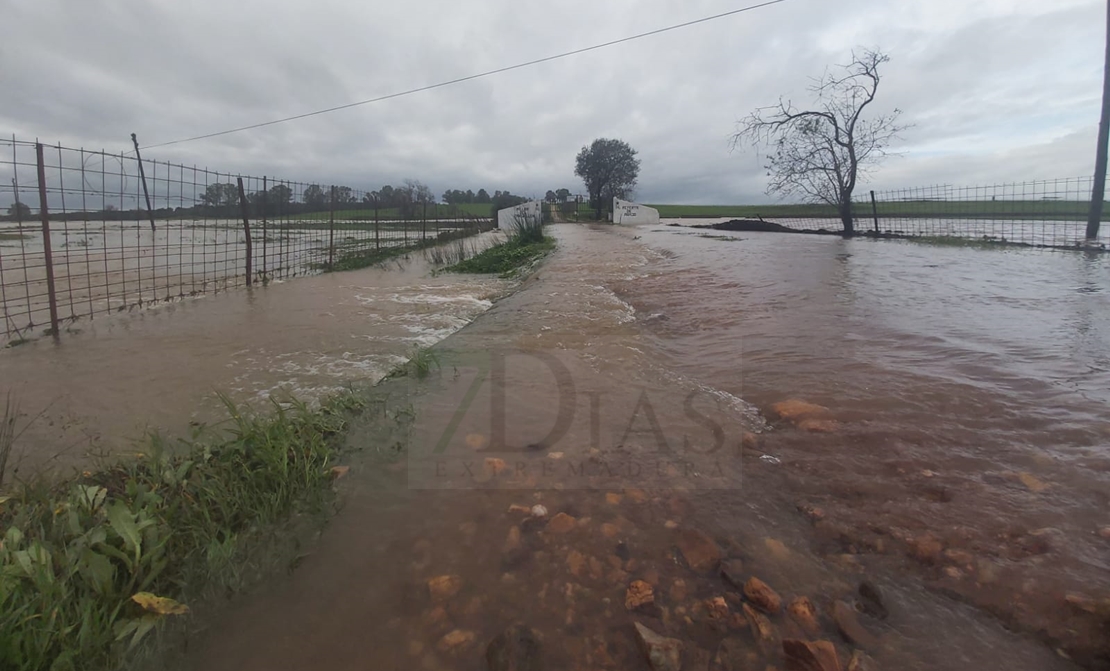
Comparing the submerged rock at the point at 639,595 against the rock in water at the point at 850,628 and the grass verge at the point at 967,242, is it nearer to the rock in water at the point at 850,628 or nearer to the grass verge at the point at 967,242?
the rock in water at the point at 850,628

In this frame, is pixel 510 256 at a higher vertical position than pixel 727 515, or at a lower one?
higher

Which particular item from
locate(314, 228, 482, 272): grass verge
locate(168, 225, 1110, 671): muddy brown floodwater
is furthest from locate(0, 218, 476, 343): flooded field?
locate(168, 225, 1110, 671): muddy brown floodwater

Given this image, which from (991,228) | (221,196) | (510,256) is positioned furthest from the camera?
(991,228)

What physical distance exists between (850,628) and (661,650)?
534 mm

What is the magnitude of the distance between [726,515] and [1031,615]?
0.86 meters

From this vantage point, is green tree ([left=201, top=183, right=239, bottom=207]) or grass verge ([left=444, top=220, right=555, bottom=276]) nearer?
green tree ([left=201, top=183, right=239, bottom=207])

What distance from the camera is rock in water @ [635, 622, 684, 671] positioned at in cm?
132

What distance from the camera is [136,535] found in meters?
1.63

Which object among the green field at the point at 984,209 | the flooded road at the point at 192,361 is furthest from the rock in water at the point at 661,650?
the green field at the point at 984,209

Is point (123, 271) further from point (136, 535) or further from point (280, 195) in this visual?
point (136, 535)

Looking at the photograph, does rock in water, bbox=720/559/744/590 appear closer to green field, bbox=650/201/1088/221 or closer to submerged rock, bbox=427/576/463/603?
submerged rock, bbox=427/576/463/603

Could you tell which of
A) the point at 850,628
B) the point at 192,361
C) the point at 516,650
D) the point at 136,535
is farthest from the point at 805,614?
the point at 192,361

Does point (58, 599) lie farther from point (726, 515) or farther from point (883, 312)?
point (883, 312)

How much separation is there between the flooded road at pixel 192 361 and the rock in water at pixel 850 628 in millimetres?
2950
